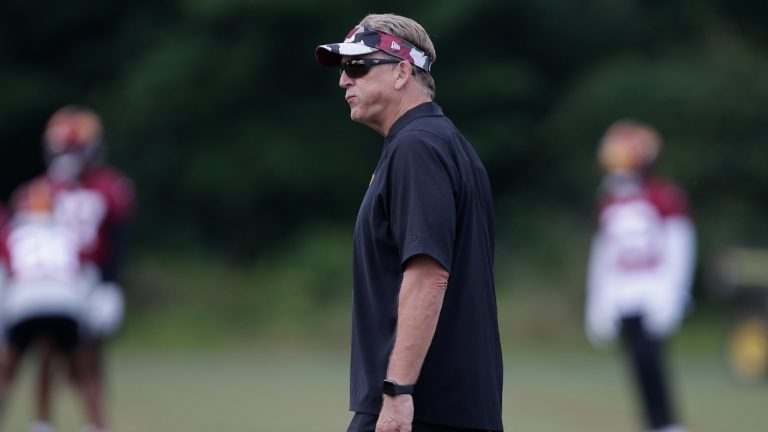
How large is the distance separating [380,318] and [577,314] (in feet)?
51.8

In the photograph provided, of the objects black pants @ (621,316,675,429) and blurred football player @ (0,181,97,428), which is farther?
black pants @ (621,316,675,429)

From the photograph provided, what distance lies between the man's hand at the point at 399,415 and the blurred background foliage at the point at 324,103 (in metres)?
18.8

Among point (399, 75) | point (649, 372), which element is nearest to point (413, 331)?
point (399, 75)

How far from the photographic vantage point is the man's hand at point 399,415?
433 centimetres

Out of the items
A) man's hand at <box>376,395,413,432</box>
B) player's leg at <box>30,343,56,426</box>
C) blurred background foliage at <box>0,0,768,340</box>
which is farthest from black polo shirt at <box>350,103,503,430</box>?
blurred background foliage at <box>0,0,768,340</box>

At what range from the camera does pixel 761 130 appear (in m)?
24.1

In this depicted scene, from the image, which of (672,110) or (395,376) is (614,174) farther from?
(672,110)

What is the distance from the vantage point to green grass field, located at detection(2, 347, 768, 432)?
11.0 metres

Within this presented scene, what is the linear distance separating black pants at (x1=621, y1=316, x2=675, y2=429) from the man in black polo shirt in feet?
17.4

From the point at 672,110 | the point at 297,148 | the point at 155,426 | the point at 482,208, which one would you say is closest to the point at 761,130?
the point at 672,110

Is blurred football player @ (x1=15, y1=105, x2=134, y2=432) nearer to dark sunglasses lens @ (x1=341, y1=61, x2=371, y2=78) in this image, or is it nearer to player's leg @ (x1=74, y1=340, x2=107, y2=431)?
player's leg @ (x1=74, y1=340, x2=107, y2=431)

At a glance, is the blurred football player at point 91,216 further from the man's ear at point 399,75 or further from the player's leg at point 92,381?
the man's ear at point 399,75

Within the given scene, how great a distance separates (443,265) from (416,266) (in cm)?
8

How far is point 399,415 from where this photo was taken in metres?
4.33
